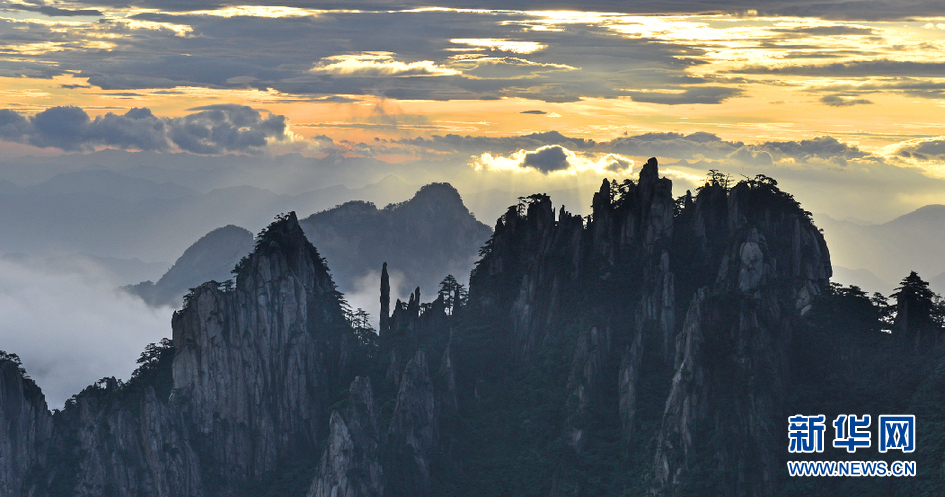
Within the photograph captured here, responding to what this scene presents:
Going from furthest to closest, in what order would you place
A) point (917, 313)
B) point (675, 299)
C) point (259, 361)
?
point (259, 361), point (675, 299), point (917, 313)

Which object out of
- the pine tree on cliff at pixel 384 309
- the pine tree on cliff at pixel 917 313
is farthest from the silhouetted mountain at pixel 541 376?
the pine tree on cliff at pixel 384 309

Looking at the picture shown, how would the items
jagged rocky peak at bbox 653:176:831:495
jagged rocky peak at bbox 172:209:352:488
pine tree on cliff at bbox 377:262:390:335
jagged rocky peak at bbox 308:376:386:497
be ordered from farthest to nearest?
1. pine tree on cliff at bbox 377:262:390:335
2. jagged rocky peak at bbox 172:209:352:488
3. jagged rocky peak at bbox 308:376:386:497
4. jagged rocky peak at bbox 653:176:831:495

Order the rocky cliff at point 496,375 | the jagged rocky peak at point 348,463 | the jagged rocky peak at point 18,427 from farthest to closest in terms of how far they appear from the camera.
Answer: the jagged rocky peak at point 18,427
the jagged rocky peak at point 348,463
the rocky cliff at point 496,375

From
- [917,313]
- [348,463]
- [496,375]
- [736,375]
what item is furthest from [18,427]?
[917,313]

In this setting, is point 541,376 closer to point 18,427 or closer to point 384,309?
point 384,309

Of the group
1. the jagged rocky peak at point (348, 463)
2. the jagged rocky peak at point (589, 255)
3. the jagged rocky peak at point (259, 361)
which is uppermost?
the jagged rocky peak at point (589, 255)

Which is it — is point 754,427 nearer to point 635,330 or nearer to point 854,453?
point 854,453

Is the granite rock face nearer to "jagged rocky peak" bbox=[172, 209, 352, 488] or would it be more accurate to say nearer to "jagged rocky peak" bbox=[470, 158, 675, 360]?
"jagged rocky peak" bbox=[470, 158, 675, 360]

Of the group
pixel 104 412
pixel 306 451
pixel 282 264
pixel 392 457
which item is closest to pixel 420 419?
pixel 392 457

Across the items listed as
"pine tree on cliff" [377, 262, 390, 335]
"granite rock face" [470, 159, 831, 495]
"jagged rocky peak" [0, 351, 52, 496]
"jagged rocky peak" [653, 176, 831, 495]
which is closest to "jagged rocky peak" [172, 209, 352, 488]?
"pine tree on cliff" [377, 262, 390, 335]

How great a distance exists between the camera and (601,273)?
124688 millimetres

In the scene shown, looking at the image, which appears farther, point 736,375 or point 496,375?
point 496,375

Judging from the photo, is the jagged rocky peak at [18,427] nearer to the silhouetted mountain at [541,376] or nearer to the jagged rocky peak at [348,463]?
the silhouetted mountain at [541,376]

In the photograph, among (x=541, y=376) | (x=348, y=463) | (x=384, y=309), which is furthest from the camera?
(x=384, y=309)
